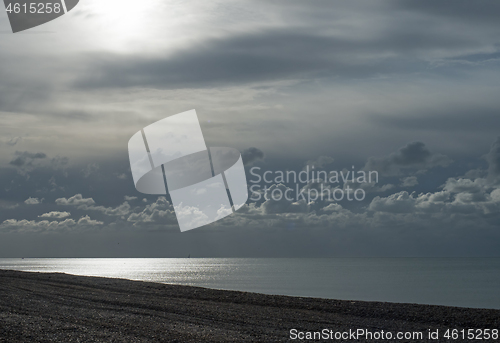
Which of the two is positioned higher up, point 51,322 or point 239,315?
point 51,322

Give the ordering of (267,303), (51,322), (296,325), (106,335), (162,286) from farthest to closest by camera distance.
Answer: (162,286), (267,303), (296,325), (51,322), (106,335)

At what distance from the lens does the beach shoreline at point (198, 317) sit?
12656 mm

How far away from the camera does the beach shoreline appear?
41.5 feet

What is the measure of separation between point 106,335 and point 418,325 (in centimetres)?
1034

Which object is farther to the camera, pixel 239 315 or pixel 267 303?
pixel 267 303

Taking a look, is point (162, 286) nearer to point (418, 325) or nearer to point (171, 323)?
point (171, 323)

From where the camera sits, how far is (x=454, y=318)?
16500 mm

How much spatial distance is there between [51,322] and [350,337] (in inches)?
364

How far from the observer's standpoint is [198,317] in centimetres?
1623

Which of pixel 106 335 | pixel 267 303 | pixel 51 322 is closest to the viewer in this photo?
pixel 106 335

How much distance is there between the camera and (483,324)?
1565cm

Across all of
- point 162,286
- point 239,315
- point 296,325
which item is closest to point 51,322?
point 239,315

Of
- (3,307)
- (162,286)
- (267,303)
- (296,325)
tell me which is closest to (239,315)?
(296,325)

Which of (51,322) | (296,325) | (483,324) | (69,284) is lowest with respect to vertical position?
(69,284)
